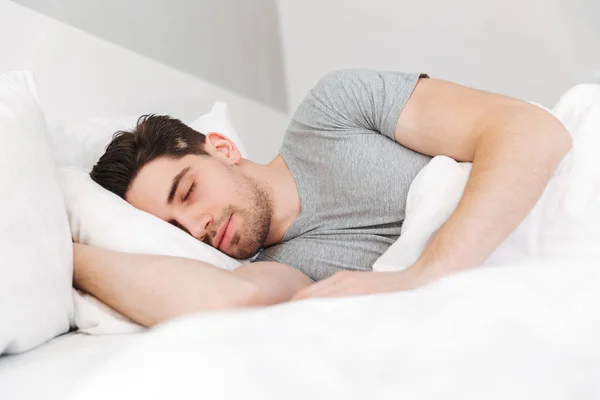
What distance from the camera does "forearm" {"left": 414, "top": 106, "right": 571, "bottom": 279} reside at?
97 cm

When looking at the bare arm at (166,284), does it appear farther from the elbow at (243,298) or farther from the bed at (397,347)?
the bed at (397,347)

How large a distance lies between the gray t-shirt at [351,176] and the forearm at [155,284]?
326 millimetres

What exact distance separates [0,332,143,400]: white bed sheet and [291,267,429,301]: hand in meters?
0.25

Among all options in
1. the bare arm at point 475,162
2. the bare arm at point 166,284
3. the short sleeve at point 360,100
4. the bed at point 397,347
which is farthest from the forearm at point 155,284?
the short sleeve at point 360,100

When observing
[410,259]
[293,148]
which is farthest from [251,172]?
[410,259]

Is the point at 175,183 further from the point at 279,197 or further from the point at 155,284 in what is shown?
the point at 155,284

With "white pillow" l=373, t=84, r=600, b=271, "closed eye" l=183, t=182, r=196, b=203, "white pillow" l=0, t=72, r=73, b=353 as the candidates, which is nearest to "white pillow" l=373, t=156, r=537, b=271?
"white pillow" l=373, t=84, r=600, b=271

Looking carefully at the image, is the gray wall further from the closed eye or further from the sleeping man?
the closed eye

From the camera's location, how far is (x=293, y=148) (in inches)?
54.7

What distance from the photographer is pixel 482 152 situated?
108 cm

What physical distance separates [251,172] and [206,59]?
0.74 metres

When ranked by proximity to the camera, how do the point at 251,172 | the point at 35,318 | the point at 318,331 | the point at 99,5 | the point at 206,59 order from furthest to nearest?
1. the point at 206,59
2. the point at 99,5
3. the point at 251,172
4. the point at 35,318
5. the point at 318,331

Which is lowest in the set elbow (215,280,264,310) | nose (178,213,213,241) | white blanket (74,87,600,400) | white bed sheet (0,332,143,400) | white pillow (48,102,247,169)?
white bed sheet (0,332,143,400)

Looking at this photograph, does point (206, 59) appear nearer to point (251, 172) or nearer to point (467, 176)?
point (251, 172)
